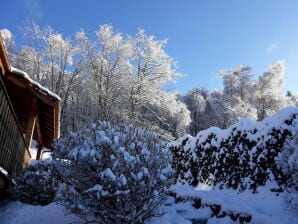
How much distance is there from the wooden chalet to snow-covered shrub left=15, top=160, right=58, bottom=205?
14.1 inches

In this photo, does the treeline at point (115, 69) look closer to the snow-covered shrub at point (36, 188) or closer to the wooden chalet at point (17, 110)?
the wooden chalet at point (17, 110)

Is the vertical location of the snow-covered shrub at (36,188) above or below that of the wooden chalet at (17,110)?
below

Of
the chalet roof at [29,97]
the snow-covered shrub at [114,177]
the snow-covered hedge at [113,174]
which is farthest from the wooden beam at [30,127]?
the snow-covered shrub at [114,177]

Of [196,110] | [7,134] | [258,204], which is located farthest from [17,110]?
[196,110]

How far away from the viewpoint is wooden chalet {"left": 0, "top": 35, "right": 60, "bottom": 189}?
243 inches

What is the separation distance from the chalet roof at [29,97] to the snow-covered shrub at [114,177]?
7.71 ft

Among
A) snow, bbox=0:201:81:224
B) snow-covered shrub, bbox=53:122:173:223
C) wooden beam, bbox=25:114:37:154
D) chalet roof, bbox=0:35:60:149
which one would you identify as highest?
chalet roof, bbox=0:35:60:149

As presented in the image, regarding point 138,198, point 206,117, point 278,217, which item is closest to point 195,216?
point 278,217

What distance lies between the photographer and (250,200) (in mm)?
7031

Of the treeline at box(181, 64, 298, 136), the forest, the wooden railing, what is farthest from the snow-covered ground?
the treeline at box(181, 64, 298, 136)

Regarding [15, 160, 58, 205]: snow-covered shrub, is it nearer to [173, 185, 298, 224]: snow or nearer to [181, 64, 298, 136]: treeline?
[173, 185, 298, 224]: snow

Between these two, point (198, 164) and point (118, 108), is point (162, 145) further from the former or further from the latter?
point (118, 108)

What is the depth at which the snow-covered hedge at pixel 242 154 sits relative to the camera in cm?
712

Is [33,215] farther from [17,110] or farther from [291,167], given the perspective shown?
[17,110]
